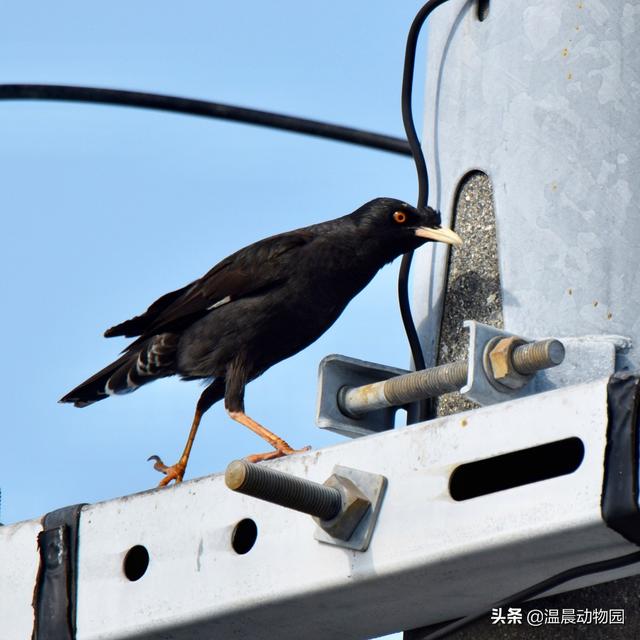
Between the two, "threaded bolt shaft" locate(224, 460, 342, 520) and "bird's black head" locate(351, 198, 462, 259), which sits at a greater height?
"bird's black head" locate(351, 198, 462, 259)

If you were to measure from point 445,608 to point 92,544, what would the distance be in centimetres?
85

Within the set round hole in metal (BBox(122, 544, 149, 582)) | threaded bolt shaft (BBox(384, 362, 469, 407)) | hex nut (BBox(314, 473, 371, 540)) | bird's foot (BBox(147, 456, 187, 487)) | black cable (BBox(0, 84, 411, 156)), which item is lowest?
bird's foot (BBox(147, 456, 187, 487))

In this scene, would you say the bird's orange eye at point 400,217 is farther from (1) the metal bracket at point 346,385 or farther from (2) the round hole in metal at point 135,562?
(2) the round hole in metal at point 135,562

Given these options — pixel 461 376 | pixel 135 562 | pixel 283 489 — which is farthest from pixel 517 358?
pixel 135 562

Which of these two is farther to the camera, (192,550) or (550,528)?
(192,550)

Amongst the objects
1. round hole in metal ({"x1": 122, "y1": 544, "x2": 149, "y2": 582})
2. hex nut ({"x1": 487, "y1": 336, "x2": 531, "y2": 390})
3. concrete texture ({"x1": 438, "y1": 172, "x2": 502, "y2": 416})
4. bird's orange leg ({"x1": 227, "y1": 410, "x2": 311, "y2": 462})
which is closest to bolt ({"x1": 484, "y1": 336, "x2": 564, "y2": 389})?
hex nut ({"x1": 487, "y1": 336, "x2": 531, "y2": 390})

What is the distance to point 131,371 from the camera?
596 centimetres

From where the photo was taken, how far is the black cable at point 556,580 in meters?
2.21

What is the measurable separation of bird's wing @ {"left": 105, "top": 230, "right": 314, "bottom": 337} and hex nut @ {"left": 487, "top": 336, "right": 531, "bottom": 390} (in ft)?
9.18

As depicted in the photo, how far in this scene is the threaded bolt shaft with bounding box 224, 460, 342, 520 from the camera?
2430mm

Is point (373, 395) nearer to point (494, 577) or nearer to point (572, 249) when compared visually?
point (572, 249)

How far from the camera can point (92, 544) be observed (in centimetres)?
298

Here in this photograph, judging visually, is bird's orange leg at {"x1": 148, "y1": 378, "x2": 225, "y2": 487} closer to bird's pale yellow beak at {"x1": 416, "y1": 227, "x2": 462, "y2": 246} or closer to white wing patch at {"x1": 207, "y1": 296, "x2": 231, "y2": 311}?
white wing patch at {"x1": 207, "y1": 296, "x2": 231, "y2": 311}

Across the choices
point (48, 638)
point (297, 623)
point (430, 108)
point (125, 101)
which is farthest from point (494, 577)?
point (125, 101)
